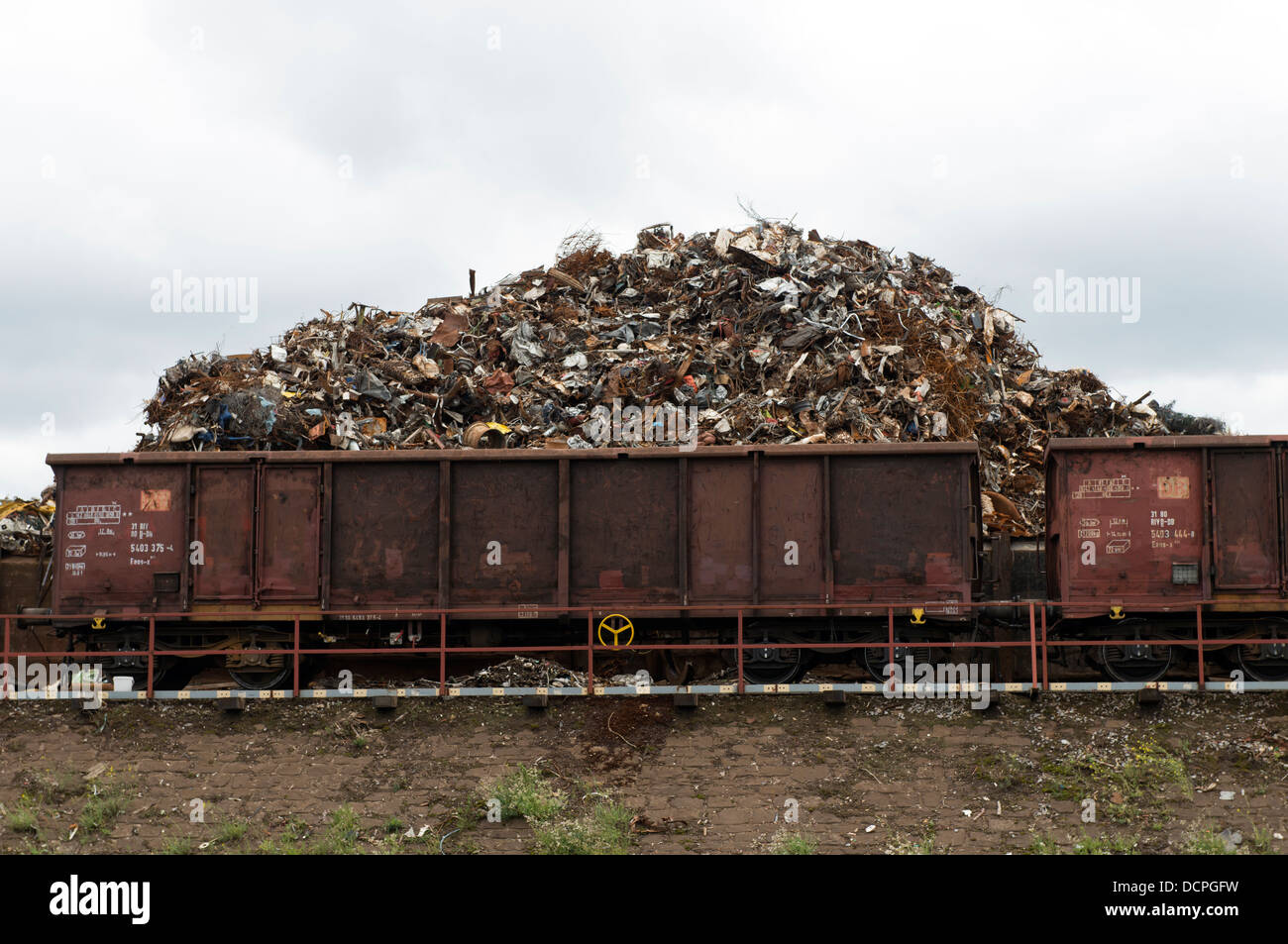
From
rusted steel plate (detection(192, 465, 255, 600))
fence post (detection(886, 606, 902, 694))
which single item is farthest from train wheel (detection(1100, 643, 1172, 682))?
rusted steel plate (detection(192, 465, 255, 600))

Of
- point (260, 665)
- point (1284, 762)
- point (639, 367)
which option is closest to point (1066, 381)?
point (639, 367)

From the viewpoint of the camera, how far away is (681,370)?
19984 mm

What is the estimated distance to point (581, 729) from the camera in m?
11.7

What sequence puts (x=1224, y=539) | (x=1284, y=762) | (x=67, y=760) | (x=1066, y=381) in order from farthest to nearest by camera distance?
(x=1066, y=381) < (x=1224, y=539) < (x=67, y=760) < (x=1284, y=762)

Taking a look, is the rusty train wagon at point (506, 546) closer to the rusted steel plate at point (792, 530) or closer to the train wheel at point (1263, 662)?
the rusted steel plate at point (792, 530)

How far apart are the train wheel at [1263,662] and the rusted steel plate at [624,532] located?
21.4 ft

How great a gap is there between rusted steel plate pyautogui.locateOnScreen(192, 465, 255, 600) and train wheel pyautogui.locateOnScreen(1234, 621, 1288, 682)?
11.6m

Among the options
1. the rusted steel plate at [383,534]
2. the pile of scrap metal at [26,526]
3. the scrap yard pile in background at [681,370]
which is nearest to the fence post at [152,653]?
the rusted steel plate at [383,534]

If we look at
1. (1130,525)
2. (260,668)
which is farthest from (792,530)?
(260,668)

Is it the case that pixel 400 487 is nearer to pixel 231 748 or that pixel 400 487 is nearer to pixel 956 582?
pixel 231 748

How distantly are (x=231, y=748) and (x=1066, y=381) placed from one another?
17674mm

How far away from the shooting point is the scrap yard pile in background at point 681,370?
18734mm

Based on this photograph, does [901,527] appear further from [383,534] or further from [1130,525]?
[383,534]

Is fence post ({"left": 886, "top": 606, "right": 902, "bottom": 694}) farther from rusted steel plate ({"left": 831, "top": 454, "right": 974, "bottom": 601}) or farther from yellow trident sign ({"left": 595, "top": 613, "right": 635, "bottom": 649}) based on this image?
yellow trident sign ({"left": 595, "top": 613, "right": 635, "bottom": 649})
